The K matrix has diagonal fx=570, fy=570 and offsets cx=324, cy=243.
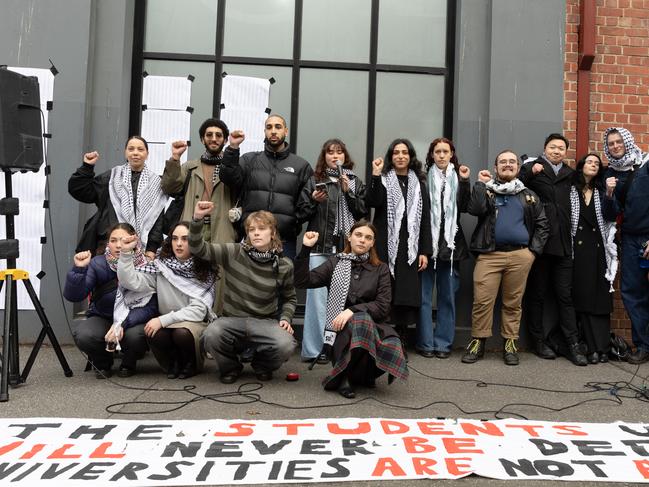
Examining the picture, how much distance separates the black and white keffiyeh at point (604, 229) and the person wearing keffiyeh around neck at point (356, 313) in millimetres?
2321

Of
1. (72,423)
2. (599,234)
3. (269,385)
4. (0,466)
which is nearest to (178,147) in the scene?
(269,385)

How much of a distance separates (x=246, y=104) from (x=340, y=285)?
290 centimetres

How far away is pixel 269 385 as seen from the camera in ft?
14.9

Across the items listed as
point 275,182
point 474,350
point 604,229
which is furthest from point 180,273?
point 604,229

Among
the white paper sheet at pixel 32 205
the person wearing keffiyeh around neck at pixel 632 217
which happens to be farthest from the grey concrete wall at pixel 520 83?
the white paper sheet at pixel 32 205

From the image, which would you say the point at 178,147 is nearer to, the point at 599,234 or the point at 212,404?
the point at 212,404

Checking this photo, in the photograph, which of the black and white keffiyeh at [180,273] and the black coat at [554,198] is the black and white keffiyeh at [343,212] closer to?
the black and white keffiyeh at [180,273]

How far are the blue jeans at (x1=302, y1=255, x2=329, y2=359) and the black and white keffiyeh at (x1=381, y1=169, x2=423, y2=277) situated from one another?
0.70 meters

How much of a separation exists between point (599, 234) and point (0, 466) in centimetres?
542

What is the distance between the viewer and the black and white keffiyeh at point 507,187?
5535 millimetres

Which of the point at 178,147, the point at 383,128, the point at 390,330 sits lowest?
the point at 390,330

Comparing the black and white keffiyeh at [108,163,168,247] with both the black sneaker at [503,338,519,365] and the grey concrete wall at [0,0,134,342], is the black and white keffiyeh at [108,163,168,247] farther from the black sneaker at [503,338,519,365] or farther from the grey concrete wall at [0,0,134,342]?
the black sneaker at [503,338,519,365]

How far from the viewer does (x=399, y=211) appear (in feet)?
18.5

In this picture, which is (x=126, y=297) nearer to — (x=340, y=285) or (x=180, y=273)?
(x=180, y=273)
